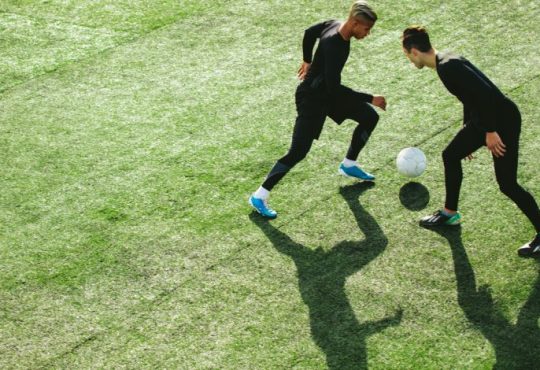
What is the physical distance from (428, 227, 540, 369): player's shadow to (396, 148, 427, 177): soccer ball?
1205 millimetres

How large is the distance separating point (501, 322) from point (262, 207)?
8.34ft

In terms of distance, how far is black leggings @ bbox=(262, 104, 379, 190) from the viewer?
7590mm

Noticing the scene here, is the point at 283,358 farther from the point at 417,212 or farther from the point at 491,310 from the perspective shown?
the point at 417,212

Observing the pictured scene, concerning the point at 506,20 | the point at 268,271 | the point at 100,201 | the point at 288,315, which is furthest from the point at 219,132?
the point at 506,20

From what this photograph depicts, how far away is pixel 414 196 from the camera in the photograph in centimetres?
805

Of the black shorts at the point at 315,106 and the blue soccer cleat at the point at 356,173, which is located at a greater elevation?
the black shorts at the point at 315,106

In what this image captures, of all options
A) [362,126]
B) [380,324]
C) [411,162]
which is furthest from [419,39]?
[380,324]

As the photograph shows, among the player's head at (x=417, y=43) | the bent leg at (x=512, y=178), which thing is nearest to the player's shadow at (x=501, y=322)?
the bent leg at (x=512, y=178)

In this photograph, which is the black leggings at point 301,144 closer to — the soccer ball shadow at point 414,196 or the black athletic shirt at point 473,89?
the soccer ball shadow at point 414,196

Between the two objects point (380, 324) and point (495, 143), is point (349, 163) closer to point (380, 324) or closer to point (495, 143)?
point (495, 143)

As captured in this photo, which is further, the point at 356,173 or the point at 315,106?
the point at 356,173

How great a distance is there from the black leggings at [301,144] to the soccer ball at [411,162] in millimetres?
429

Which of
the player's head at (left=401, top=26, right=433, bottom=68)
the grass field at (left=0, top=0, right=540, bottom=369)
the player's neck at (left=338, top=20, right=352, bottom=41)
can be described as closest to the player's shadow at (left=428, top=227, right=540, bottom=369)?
the grass field at (left=0, top=0, right=540, bottom=369)

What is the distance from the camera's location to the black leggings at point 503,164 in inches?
263
